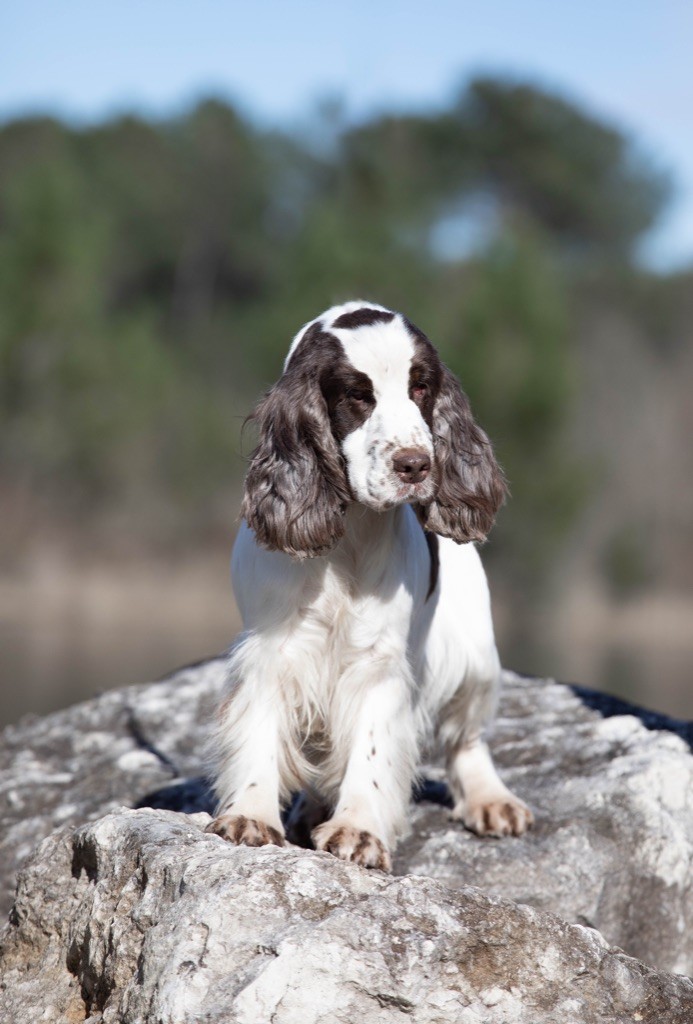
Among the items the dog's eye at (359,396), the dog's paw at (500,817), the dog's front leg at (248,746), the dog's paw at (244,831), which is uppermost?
the dog's eye at (359,396)

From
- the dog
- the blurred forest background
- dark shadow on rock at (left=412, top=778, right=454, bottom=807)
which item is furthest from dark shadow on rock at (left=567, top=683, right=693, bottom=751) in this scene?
the blurred forest background

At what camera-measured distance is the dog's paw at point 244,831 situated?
3.55 meters

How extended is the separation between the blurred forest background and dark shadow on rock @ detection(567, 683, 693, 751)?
353 inches

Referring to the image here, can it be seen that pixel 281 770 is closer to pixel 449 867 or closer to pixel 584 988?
pixel 449 867

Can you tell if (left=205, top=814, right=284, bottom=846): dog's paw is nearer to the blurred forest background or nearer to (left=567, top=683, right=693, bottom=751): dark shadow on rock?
(left=567, top=683, right=693, bottom=751): dark shadow on rock

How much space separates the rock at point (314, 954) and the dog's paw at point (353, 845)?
1.31 ft

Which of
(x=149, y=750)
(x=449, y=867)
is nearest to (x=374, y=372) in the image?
(x=449, y=867)

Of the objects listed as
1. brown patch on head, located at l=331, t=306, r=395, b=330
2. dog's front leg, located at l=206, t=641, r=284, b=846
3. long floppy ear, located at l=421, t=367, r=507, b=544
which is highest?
brown patch on head, located at l=331, t=306, r=395, b=330

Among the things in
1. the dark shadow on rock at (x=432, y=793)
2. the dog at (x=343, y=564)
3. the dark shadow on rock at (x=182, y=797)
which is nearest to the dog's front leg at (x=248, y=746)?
the dog at (x=343, y=564)

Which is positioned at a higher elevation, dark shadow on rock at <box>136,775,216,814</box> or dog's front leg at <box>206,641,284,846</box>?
dog's front leg at <box>206,641,284,846</box>

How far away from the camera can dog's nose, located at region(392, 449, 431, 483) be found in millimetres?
3602

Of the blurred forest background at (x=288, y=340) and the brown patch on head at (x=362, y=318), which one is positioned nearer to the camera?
the brown patch on head at (x=362, y=318)

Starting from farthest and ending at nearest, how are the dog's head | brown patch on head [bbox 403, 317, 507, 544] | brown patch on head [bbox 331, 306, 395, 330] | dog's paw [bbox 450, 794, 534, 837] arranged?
1. dog's paw [bbox 450, 794, 534, 837]
2. brown patch on head [bbox 403, 317, 507, 544]
3. brown patch on head [bbox 331, 306, 395, 330]
4. the dog's head

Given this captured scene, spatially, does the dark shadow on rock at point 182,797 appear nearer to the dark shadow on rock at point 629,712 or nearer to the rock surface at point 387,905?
the rock surface at point 387,905
